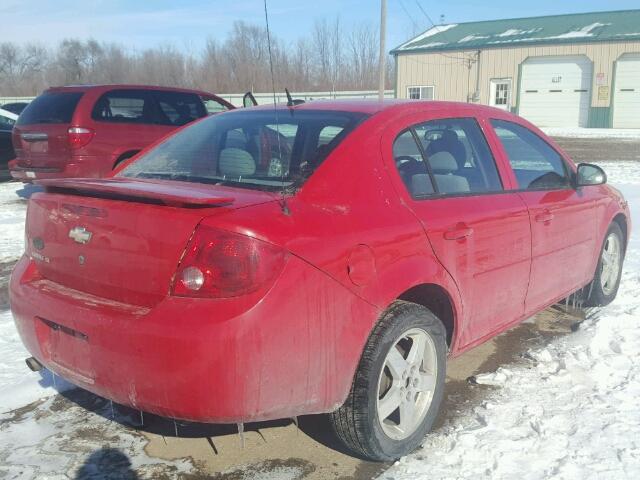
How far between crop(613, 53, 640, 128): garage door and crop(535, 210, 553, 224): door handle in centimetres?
3374

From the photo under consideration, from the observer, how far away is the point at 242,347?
2.16 meters

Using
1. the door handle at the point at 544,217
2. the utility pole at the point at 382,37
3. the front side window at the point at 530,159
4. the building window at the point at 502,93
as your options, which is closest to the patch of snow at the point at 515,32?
the building window at the point at 502,93

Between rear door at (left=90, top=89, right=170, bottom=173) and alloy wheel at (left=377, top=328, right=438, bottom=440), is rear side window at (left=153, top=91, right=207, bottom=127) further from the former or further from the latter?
alloy wheel at (left=377, top=328, right=438, bottom=440)

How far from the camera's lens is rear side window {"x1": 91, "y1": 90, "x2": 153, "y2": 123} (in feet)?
28.3

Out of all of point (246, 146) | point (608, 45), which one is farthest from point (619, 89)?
point (246, 146)

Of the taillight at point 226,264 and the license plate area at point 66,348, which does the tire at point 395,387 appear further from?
the license plate area at point 66,348

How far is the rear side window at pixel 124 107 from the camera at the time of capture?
8.62 m

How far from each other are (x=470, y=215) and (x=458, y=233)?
7.1 inches

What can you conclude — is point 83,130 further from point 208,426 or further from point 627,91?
point 627,91

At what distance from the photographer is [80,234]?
8.52ft

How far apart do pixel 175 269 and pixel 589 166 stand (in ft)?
10.7

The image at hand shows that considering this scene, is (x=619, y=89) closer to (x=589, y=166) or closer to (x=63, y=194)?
(x=589, y=166)

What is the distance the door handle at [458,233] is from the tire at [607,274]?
2.10 metres

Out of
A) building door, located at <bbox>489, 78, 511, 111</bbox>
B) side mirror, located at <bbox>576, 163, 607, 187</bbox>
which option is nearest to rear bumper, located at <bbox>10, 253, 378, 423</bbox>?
side mirror, located at <bbox>576, 163, 607, 187</bbox>
